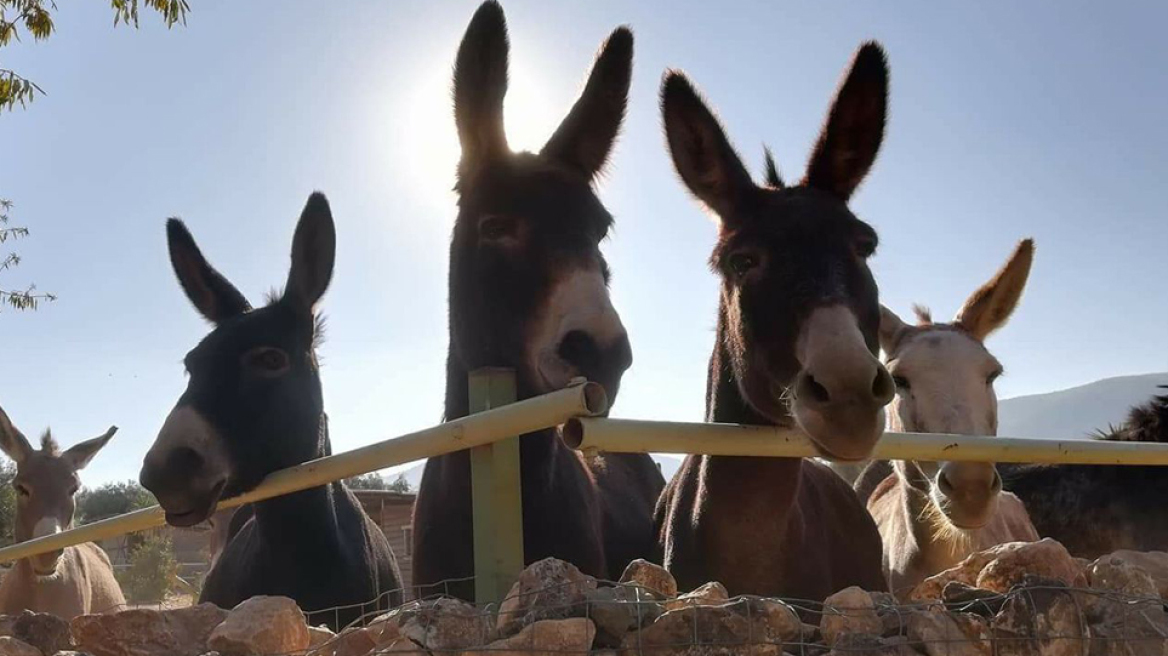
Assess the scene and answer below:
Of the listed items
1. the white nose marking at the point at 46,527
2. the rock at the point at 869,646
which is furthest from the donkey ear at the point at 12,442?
the rock at the point at 869,646

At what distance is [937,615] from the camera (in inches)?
70.2

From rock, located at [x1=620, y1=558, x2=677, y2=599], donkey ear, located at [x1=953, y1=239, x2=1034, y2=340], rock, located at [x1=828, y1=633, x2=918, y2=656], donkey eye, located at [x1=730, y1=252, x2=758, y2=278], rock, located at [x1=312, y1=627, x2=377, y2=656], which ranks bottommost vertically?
rock, located at [x1=828, y1=633, x2=918, y2=656]

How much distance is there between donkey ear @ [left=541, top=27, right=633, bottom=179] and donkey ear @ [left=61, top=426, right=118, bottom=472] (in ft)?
25.6

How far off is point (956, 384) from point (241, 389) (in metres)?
3.29

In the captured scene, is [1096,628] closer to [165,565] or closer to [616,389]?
[616,389]

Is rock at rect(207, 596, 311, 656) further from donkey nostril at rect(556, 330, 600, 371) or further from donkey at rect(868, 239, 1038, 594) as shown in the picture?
donkey at rect(868, 239, 1038, 594)

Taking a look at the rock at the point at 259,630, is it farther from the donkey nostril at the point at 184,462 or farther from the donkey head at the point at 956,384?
the donkey head at the point at 956,384

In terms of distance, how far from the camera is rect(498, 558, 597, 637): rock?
1.77m

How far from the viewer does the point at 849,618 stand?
6.06ft

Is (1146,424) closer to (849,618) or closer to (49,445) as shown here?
(849,618)

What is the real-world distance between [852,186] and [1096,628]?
225 cm

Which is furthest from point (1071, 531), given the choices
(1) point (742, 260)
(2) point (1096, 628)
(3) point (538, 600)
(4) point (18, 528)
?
(4) point (18, 528)

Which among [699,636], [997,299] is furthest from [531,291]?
[997,299]

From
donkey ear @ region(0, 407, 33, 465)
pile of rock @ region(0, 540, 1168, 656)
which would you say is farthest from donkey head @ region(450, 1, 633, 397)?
donkey ear @ region(0, 407, 33, 465)
